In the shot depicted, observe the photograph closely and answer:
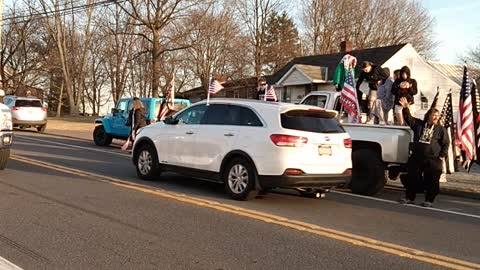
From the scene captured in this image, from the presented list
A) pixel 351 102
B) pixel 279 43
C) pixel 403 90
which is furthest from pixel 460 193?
pixel 279 43

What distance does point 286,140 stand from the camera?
8.57 meters

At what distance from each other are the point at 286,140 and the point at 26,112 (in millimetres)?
21695

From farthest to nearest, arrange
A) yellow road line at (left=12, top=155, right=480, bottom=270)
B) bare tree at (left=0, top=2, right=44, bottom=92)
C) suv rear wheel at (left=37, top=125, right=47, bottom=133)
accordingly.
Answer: bare tree at (left=0, top=2, right=44, bottom=92)
suv rear wheel at (left=37, top=125, right=47, bottom=133)
yellow road line at (left=12, top=155, right=480, bottom=270)

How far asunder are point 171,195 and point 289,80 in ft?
100

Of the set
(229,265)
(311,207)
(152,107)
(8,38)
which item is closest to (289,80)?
(152,107)

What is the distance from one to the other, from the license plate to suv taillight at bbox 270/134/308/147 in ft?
1.30

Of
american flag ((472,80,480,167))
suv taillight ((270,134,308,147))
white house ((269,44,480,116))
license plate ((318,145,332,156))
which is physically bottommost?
license plate ((318,145,332,156))

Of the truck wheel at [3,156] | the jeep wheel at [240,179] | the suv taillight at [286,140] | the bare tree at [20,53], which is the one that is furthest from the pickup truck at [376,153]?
the bare tree at [20,53]

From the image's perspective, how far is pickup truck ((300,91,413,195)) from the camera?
10352 mm

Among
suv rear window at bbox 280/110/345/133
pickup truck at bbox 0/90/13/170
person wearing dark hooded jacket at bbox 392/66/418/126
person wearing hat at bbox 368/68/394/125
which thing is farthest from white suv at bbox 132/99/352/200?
pickup truck at bbox 0/90/13/170

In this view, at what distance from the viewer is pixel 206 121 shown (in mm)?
10016

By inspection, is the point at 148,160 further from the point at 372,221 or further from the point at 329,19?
the point at 329,19

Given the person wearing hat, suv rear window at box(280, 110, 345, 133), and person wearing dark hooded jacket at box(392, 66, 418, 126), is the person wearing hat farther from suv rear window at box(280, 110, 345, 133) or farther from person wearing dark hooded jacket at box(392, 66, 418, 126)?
suv rear window at box(280, 110, 345, 133)

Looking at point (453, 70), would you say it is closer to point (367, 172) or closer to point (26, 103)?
point (26, 103)
